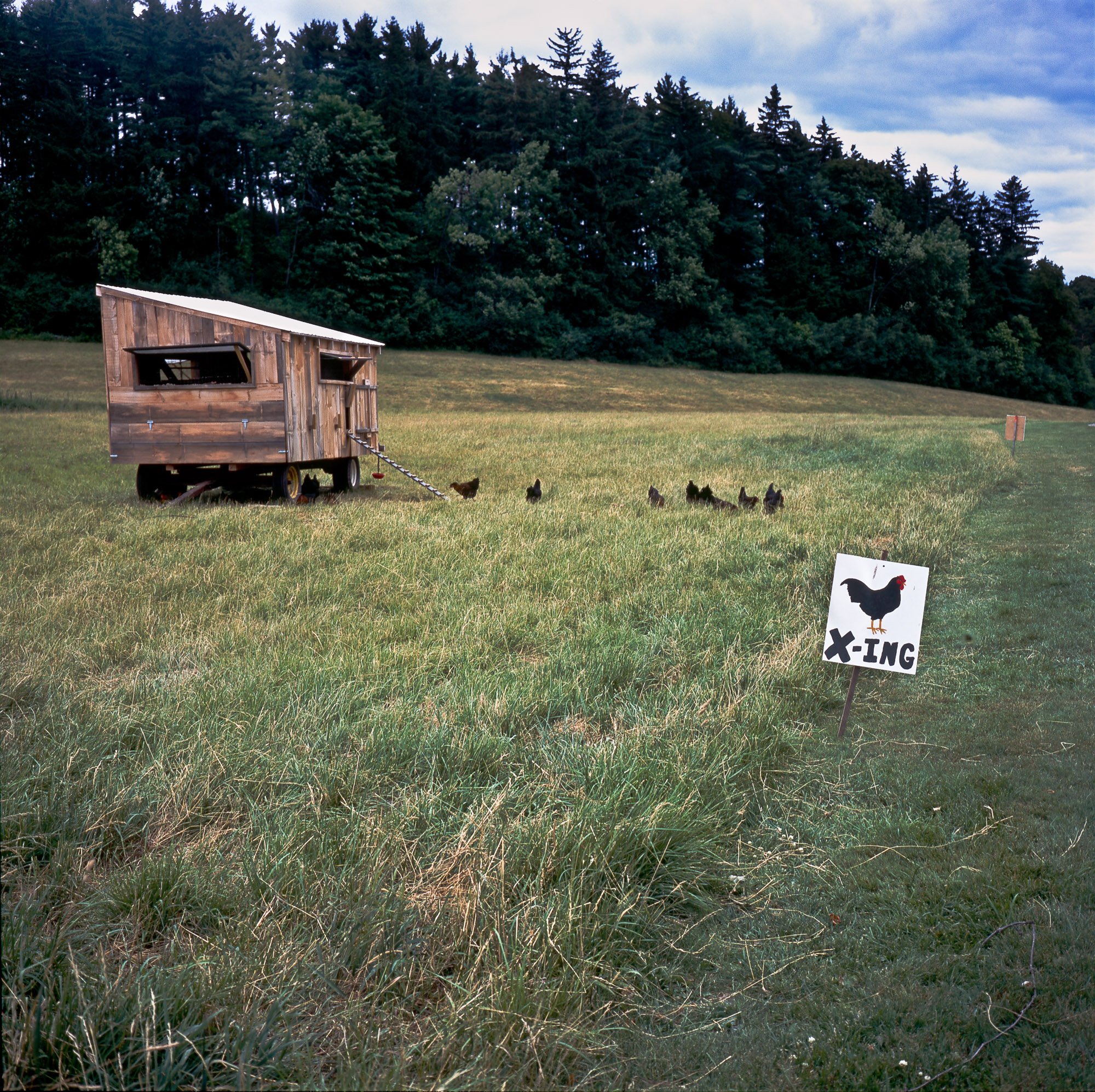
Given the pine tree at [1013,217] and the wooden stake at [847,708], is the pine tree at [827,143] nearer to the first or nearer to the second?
the pine tree at [1013,217]

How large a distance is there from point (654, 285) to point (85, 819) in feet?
262

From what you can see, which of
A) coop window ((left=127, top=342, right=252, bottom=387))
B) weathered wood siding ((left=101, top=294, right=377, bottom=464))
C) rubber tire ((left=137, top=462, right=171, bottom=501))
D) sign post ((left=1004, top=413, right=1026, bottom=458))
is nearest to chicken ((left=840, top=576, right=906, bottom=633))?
weathered wood siding ((left=101, top=294, right=377, bottom=464))

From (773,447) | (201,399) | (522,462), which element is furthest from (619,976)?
(773,447)

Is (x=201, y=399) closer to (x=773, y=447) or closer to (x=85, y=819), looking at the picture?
(x=85, y=819)

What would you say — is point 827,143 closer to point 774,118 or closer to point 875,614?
point 774,118

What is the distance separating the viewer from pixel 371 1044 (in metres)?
3.04

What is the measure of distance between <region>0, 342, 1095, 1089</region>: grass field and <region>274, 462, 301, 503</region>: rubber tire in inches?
227

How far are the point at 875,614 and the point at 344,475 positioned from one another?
52.1 ft

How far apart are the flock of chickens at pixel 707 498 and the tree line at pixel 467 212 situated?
1934 inches

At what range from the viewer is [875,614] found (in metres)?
5.99

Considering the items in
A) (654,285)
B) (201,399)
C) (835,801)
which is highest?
(654,285)

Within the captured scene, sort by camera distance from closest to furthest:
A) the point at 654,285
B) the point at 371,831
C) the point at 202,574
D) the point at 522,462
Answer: the point at 371,831
the point at 202,574
the point at 522,462
the point at 654,285

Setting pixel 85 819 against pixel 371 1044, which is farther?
pixel 85 819

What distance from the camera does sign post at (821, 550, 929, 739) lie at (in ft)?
19.3
